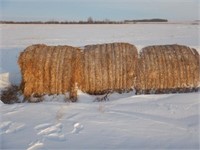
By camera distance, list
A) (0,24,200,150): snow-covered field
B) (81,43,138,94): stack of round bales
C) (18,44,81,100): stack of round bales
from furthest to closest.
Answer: (81,43,138,94): stack of round bales, (18,44,81,100): stack of round bales, (0,24,200,150): snow-covered field

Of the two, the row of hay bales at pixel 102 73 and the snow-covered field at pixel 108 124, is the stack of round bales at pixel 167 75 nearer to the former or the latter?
the row of hay bales at pixel 102 73

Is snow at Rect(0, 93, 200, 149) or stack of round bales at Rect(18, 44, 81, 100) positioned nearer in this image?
snow at Rect(0, 93, 200, 149)

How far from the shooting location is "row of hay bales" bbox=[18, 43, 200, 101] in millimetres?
9633

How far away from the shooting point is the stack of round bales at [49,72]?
958 cm

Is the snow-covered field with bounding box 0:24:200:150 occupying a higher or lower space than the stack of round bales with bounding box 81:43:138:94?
lower

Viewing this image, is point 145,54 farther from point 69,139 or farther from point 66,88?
point 69,139

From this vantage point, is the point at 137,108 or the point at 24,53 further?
the point at 24,53

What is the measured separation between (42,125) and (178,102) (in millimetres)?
2945

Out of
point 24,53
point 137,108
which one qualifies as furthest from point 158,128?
point 24,53

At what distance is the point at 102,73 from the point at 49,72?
4.20 ft

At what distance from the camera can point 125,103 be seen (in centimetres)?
839

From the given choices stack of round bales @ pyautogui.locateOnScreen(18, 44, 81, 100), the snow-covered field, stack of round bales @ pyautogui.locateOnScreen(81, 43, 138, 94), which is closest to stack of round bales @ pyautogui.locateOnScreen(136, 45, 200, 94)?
stack of round bales @ pyautogui.locateOnScreen(81, 43, 138, 94)

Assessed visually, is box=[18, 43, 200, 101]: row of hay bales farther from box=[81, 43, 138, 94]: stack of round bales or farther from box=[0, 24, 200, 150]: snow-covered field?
box=[0, 24, 200, 150]: snow-covered field

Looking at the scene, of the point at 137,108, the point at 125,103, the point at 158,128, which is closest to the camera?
the point at 158,128
